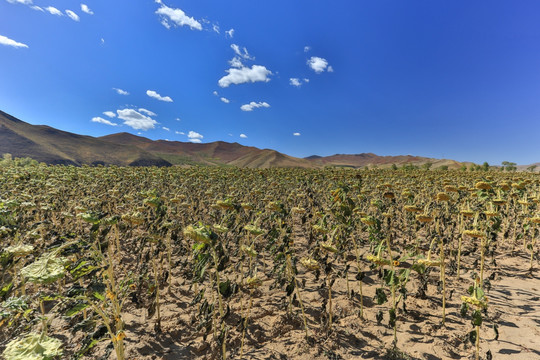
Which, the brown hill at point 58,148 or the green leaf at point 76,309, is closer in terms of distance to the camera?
the green leaf at point 76,309

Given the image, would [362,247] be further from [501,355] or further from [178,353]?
[178,353]

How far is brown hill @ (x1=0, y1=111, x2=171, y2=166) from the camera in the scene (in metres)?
90.7

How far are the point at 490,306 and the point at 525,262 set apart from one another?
14.7 ft

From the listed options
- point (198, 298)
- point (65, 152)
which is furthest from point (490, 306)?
point (65, 152)

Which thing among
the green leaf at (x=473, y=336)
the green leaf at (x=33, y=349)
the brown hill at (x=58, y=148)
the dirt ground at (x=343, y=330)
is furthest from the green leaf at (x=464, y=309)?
the brown hill at (x=58, y=148)

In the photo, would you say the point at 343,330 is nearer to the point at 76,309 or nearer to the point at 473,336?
the point at 473,336

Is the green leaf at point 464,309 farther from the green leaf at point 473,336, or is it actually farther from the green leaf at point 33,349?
the green leaf at point 33,349

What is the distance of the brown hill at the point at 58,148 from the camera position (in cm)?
9069

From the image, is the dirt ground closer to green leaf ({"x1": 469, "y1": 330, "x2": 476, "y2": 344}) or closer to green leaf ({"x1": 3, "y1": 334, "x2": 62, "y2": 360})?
green leaf ({"x1": 469, "y1": 330, "x2": 476, "y2": 344})

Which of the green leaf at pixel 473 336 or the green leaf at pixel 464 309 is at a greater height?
the green leaf at pixel 464 309

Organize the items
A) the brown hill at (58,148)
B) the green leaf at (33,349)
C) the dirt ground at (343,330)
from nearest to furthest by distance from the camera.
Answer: the green leaf at (33,349)
the dirt ground at (343,330)
the brown hill at (58,148)

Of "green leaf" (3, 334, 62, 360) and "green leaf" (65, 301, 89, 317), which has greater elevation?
"green leaf" (3, 334, 62, 360)

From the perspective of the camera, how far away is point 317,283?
21.8 feet

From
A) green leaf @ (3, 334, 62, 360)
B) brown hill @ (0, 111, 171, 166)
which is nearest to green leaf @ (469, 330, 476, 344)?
green leaf @ (3, 334, 62, 360)
